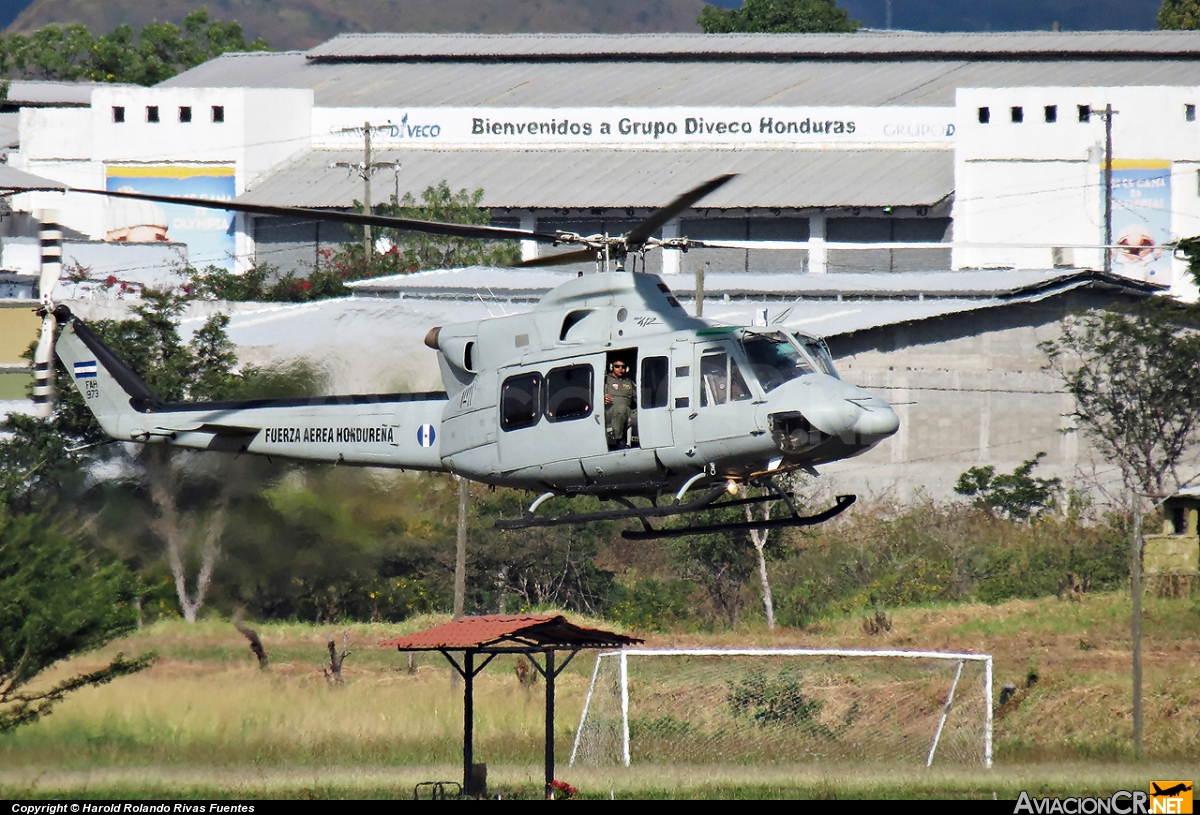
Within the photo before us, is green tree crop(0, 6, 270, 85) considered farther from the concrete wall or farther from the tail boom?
the tail boom

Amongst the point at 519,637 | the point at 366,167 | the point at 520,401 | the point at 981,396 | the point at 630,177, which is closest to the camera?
the point at 520,401

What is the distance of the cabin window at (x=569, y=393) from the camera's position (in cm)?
1894

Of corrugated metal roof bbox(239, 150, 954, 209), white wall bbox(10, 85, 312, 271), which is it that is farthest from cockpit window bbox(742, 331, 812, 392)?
white wall bbox(10, 85, 312, 271)

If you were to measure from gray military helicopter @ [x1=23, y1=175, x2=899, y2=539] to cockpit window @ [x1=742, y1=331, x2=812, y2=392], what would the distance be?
0.01m

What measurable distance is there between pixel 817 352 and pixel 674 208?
280 centimetres

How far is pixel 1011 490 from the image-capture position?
4638 centimetres

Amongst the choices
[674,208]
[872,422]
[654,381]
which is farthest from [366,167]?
[674,208]

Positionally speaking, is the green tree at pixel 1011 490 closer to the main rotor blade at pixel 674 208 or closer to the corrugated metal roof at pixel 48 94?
the main rotor blade at pixel 674 208

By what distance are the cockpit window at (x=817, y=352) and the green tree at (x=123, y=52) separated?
8644cm

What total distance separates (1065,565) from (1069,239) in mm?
22755

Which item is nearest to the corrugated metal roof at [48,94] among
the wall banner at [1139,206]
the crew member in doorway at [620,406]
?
the wall banner at [1139,206]

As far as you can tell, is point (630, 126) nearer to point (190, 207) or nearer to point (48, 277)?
point (190, 207)

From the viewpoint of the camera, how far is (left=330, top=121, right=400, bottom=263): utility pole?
2507 inches

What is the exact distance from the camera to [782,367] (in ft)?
59.7
